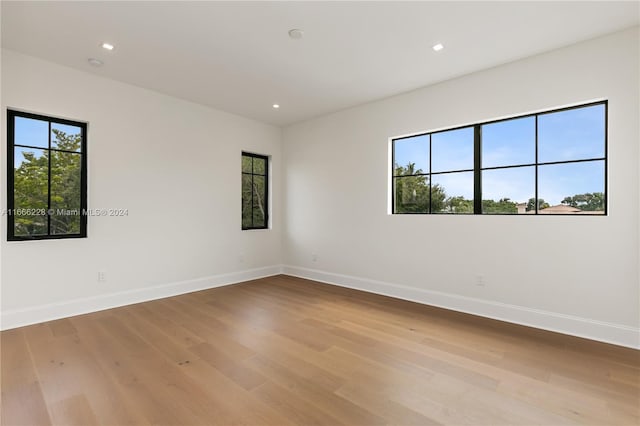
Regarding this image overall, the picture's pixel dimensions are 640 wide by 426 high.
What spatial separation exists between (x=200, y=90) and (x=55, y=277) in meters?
2.86

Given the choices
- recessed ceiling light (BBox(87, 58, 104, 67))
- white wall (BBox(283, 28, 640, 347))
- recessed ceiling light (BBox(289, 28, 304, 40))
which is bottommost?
white wall (BBox(283, 28, 640, 347))

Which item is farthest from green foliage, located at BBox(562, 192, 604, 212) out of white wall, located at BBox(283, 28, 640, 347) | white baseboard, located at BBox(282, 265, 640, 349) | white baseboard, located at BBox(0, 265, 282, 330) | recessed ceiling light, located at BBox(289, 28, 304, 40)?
white baseboard, located at BBox(0, 265, 282, 330)

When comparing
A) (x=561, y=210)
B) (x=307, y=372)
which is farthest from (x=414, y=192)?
(x=307, y=372)

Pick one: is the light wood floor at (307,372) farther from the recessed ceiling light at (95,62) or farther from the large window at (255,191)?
the recessed ceiling light at (95,62)

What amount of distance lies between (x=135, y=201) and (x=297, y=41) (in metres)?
2.92

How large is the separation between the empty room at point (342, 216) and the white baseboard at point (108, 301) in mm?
20

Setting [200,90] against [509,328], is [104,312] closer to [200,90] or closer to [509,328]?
[200,90]

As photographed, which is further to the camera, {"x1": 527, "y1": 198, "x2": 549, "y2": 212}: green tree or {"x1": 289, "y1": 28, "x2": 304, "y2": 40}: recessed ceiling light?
{"x1": 527, "y1": 198, "x2": 549, "y2": 212}: green tree

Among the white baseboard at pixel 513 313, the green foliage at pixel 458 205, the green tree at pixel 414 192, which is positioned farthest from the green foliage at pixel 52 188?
the green foliage at pixel 458 205

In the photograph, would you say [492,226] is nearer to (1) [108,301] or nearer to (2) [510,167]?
(2) [510,167]

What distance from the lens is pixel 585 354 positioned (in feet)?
8.55

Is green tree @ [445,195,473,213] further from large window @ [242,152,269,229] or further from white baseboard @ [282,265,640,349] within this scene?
large window @ [242,152,269,229]

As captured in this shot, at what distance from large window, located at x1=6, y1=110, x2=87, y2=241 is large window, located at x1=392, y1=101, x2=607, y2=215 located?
13.5 feet

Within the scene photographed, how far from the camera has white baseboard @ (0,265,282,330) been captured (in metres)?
3.20
